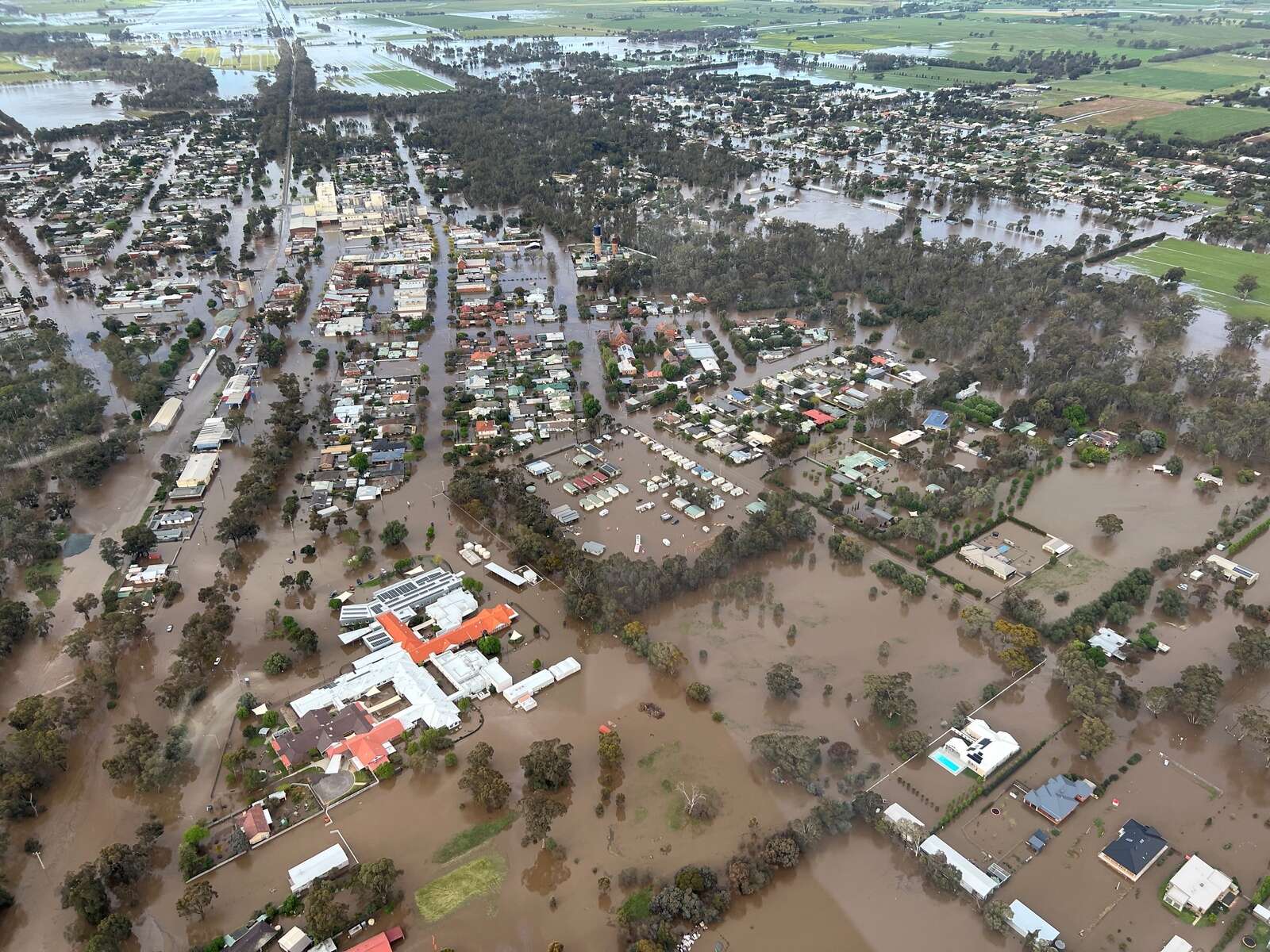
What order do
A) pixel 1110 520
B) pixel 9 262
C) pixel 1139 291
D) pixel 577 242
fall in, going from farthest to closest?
pixel 577 242 → pixel 9 262 → pixel 1139 291 → pixel 1110 520

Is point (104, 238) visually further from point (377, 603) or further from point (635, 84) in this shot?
point (635, 84)

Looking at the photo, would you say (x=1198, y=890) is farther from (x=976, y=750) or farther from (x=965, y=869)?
(x=976, y=750)

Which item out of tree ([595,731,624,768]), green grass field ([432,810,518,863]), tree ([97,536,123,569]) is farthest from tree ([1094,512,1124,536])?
tree ([97,536,123,569])

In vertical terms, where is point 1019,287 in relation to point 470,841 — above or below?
above

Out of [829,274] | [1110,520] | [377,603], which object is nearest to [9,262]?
[377,603]

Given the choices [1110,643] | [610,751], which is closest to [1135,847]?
[1110,643]

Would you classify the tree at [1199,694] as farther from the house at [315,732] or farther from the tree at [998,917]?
→ the house at [315,732]
